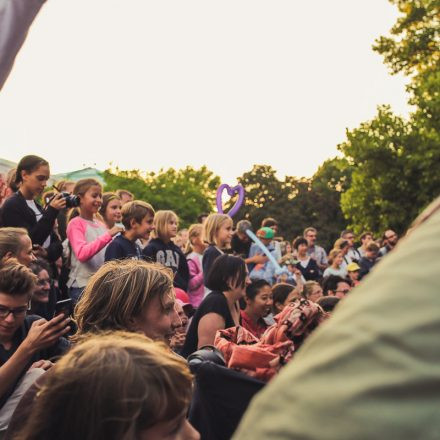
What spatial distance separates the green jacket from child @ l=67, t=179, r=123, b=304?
5.87 meters

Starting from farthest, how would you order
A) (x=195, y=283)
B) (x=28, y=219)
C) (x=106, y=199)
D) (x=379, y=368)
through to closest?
1. (x=195, y=283)
2. (x=106, y=199)
3. (x=28, y=219)
4. (x=379, y=368)

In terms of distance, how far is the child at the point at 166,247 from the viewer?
7305 mm

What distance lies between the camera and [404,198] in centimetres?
3331

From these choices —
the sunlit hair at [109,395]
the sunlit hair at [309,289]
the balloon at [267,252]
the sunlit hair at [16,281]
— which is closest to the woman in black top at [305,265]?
the balloon at [267,252]

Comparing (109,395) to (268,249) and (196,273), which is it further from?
(268,249)

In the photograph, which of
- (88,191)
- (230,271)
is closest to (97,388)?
(230,271)

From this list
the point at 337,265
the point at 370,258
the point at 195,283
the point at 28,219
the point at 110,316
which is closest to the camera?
the point at 110,316

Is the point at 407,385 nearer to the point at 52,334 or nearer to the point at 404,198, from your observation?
the point at 52,334

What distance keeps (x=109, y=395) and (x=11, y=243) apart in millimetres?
3484

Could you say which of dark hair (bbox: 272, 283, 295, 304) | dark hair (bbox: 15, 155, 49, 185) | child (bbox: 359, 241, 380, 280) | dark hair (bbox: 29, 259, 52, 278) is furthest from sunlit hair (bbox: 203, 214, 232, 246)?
child (bbox: 359, 241, 380, 280)

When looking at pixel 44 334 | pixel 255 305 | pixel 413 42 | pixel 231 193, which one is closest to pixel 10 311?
pixel 44 334

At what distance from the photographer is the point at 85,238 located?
22.1 ft

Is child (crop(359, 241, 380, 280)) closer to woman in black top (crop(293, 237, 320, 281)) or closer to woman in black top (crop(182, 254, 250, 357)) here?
woman in black top (crop(293, 237, 320, 281))

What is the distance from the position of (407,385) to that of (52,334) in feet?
9.93
